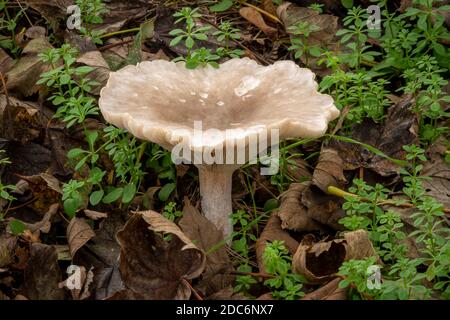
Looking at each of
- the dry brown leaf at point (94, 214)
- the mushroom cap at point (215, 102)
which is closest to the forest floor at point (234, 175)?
the dry brown leaf at point (94, 214)

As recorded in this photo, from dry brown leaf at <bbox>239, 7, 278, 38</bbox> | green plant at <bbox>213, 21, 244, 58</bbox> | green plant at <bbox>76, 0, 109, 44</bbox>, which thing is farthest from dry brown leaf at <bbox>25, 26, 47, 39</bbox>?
dry brown leaf at <bbox>239, 7, 278, 38</bbox>

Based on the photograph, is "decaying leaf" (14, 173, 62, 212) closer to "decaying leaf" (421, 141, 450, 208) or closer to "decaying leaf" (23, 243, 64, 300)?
"decaying leaf" (23, 243, 64, 300)

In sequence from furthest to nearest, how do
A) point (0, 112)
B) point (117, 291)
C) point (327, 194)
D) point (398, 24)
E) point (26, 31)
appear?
point (26, 31) → point (398, 24) → point (0, 112) → point (327, 194) → point (117, 291)

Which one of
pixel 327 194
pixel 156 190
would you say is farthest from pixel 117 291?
pixel 327 194

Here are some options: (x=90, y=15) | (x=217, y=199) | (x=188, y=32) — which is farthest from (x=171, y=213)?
(x=90, y=15)

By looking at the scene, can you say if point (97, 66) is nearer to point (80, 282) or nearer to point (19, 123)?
point (19, 123)

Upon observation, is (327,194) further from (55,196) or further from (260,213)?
(55,196)
